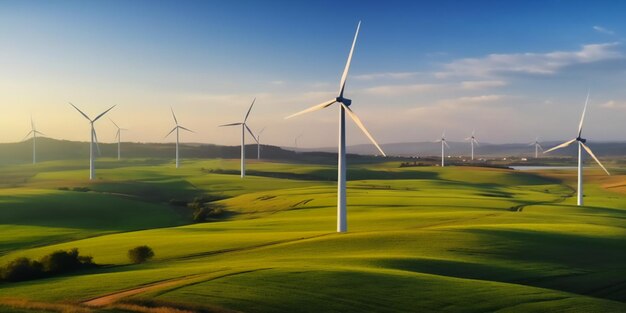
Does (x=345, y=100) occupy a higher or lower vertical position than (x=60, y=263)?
higher

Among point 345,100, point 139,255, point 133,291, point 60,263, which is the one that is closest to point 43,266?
point 60,263

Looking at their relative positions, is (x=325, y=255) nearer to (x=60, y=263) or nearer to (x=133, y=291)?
(x=133, y=291)

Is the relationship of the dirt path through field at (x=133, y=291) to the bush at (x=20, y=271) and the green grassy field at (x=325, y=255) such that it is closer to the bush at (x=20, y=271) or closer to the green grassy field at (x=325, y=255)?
the green grassy field at (x=325, y=255)

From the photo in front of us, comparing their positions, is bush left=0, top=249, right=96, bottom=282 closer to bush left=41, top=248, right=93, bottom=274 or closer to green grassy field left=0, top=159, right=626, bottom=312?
bush left=41, top=248, right=93, bottom=274

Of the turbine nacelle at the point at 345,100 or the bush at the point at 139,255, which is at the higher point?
the turbine nacelle at the point at 345,100

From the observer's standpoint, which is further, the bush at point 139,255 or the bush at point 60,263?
the bush at point 139,255

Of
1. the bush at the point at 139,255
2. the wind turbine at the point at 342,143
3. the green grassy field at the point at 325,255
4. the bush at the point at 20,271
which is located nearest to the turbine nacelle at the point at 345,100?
the wind turbine at the point at 342,143

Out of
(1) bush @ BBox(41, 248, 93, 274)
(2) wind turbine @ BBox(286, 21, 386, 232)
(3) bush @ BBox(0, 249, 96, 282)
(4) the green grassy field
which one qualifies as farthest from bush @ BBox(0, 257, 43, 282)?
(2) wind turbine @ BBox(286, 21, 386, 232)
